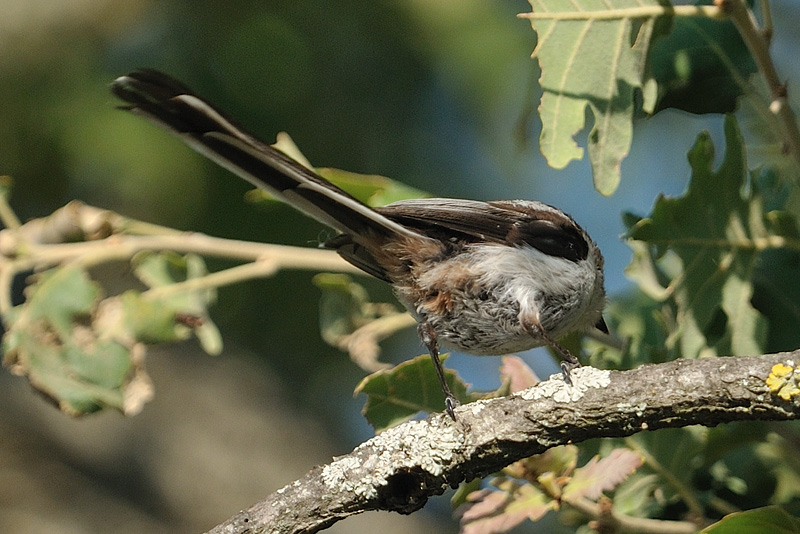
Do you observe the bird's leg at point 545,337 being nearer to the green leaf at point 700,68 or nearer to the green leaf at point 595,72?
the green leaf at point 595,72

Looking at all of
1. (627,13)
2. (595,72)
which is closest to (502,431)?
(595,72)

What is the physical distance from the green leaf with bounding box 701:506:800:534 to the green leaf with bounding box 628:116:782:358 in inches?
29.0

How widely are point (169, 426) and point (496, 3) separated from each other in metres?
4.65

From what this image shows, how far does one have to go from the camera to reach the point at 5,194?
11.5 feet

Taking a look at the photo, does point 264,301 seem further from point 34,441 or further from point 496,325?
point 496,325

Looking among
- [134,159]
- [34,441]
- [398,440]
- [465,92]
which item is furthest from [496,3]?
[34,441]

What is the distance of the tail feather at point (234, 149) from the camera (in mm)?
2311

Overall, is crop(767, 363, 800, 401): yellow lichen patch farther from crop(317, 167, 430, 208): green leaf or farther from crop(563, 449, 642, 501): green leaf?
crop(317, 167, 430, 208): green leaf

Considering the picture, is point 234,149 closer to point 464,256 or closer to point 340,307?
point 464,256

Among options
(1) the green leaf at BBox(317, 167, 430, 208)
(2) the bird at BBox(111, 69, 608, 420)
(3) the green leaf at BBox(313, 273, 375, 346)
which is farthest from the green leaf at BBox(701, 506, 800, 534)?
(3) the green leaf at BBox(313, 273, 375, 346)

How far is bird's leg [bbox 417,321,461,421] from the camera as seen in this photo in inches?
88.9

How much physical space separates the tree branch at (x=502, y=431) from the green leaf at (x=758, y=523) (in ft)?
0.94

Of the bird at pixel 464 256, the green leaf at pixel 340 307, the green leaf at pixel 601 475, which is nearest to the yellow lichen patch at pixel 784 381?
the green leaf at pixel 601 475

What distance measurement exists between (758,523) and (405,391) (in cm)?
99
